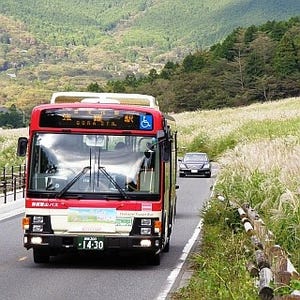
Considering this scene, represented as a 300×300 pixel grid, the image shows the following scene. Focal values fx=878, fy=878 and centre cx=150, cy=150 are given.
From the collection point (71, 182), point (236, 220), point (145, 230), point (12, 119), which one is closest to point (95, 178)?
point (71, 182)

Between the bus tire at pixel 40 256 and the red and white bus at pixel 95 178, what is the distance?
0.10 meters

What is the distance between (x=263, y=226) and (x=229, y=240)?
2250 millimetres

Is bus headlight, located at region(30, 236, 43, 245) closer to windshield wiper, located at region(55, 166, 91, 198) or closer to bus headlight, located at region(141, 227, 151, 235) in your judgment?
windshield wiper, located at region(55, 166, 91, 198)

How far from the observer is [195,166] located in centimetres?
4750

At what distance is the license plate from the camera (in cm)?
1414

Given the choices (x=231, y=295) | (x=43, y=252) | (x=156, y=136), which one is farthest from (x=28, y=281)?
(x=231, y=295)

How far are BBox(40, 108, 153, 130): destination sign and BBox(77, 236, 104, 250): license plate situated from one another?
1.84 meters

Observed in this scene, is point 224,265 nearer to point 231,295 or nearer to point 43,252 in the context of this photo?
point 231,295

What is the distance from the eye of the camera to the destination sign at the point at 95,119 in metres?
14.6

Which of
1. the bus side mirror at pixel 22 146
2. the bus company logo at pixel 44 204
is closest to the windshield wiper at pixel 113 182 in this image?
the bus company logo at pixel 44 204

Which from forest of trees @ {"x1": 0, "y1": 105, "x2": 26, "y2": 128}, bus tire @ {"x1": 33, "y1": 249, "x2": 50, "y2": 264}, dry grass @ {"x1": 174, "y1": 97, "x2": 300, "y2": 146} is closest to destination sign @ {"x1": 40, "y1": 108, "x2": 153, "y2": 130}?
bus tire @ {"x1": 33, "y1": 249, "x2": 50, "y2": 264}

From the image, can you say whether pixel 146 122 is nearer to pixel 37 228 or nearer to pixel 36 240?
pixel 37 228

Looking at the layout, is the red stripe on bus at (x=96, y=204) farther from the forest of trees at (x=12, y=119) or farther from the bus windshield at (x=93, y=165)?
the forest of trees at (x=12, y=119)

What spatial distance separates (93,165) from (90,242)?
1.26 meters
